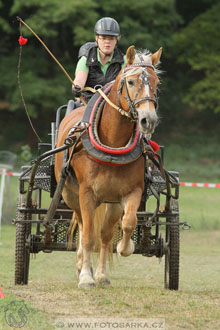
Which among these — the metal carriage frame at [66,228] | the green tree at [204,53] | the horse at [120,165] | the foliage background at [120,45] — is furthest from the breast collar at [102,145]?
the green tree at [204,53]

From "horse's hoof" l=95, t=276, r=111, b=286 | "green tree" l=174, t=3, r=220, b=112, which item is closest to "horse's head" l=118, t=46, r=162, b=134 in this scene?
"horse's hoof" l=95, t=276, r=111, b=286

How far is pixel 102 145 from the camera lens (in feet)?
22.5

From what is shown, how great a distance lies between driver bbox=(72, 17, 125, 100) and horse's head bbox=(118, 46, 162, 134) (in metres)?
1.05

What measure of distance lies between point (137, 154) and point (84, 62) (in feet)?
4.90

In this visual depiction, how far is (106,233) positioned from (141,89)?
198 cm

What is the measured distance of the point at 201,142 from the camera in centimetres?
3303

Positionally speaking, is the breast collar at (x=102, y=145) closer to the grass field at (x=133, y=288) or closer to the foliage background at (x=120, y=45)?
the grass field at (x=133, y=288)

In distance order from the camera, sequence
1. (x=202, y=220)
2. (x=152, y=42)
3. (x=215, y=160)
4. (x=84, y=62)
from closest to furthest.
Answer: (x=84, y=62) < (x=202, y=220) < (x=152, y=42) < (x=215, y=160)

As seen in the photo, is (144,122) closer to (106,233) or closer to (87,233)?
(87,233)

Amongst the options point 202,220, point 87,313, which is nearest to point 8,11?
point 202,220

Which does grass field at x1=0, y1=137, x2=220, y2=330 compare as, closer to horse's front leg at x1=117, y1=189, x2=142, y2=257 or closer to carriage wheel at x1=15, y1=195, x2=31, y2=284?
carriage wheel at x1=15, y1=195, x2=31, y2=284

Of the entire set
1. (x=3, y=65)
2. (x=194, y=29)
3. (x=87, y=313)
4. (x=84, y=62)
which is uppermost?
(x=194, y=29)

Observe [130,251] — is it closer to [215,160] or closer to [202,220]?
[202,220]

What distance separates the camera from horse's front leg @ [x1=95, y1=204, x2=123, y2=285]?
7539 millimetres
